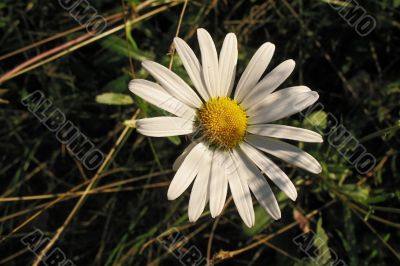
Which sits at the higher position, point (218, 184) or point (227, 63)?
point (227, 63)

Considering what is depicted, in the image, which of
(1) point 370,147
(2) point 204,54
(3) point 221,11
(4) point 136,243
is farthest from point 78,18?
(1) point 370,147

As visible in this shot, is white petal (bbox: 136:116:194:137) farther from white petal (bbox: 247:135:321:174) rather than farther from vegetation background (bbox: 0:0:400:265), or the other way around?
vegetation background (bbox: 0:0:400:265)

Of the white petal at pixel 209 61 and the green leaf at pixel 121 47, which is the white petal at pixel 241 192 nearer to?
the white petal at pixel 209 61

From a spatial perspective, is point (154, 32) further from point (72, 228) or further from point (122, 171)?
point (72, 228)

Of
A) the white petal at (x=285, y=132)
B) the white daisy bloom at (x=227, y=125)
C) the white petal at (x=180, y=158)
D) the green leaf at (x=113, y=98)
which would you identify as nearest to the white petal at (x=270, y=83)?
the white daisy bloom at (x=227, y=125)

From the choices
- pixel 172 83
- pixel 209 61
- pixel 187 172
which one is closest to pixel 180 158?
pixel 187 172

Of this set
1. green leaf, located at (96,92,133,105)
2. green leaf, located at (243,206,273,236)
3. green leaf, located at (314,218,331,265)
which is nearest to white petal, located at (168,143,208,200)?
green leaf, located at (96,92,133,105)

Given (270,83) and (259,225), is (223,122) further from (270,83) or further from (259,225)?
(259,225)
